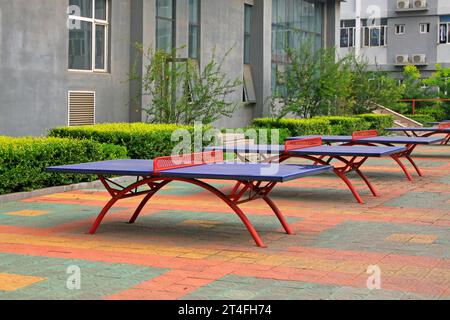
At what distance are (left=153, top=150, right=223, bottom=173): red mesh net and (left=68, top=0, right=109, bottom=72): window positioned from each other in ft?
26.9

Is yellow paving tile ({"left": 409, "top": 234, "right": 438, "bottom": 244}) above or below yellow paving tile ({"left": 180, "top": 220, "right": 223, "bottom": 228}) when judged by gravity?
below

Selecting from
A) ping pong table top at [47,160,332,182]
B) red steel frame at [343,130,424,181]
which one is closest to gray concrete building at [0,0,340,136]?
red steel frame at [343,130,424,181]

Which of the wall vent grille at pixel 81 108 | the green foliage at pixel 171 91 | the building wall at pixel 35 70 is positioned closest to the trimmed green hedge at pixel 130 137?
the building wall at pixel 35 70

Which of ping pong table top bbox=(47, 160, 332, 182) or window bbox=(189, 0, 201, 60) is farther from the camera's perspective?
window bbox=(189, 0, 201, 60)

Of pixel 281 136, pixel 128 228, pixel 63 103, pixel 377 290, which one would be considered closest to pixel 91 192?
pixel 128 228

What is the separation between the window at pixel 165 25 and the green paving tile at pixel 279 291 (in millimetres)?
13906

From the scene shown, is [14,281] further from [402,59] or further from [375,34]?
[375,34]

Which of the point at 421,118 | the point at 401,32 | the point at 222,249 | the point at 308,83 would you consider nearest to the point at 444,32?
the point at 401,32

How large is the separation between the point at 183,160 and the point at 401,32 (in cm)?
3932

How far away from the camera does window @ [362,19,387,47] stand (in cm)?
4694

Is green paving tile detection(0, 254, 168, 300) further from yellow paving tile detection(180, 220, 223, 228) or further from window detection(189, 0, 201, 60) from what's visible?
window detection(189, 0, 201, 60)

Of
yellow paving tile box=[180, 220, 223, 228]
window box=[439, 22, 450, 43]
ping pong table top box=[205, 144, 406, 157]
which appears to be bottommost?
yellow paving tile box=[180, 220, 223, 228]

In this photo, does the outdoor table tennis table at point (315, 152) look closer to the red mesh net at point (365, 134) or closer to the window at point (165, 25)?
the red mesh net at point (365, 134)

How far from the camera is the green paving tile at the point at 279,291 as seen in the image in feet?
20.1
